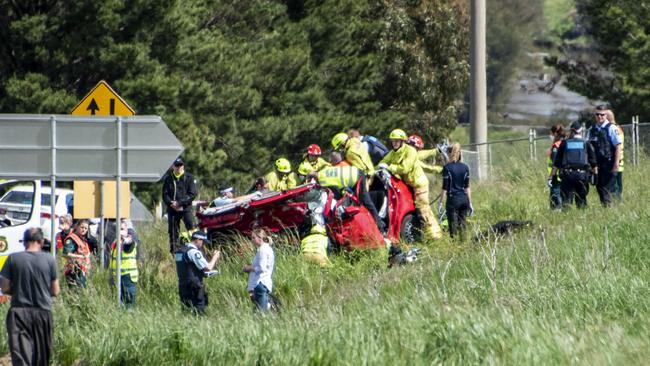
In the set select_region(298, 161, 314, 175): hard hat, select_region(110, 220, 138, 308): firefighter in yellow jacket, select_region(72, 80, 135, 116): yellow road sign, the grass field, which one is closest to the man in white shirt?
the grass field

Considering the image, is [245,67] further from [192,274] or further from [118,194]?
[192,274]

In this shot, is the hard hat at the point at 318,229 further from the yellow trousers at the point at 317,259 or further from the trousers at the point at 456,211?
the trousers at the point at 456,211

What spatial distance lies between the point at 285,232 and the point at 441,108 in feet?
96.2

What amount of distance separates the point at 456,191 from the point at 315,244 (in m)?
2.23

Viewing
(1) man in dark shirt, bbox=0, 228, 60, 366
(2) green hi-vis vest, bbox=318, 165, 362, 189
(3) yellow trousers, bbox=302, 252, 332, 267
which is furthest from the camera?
(2) green hi-vis vest, bbox=318, 165, 362, 189

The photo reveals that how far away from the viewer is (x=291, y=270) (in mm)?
17500

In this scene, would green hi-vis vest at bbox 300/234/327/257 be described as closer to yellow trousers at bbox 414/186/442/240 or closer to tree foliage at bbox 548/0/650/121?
yellow trousers at bbox 414/186/442/240

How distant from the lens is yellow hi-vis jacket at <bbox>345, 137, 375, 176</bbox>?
65.4 ft

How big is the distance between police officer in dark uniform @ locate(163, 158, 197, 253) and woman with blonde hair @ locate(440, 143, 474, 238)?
4555 mm

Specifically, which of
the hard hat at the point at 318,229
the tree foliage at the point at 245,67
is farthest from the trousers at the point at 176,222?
the tree foliage at the point at 245,67

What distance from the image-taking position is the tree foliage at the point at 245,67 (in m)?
30.3

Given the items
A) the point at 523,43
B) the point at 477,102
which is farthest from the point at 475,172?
the point at 523,43

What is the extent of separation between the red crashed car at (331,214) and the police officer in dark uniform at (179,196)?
2.00m

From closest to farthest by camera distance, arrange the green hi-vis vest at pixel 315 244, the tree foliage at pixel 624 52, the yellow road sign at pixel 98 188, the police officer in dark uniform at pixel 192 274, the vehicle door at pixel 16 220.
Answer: the police officer in dark uniform at pixel 192 274 → the yellow road sign at pixel 98 188 → the green hi-vis vest at pixel 315 244 → the vehicle door at pixel 16 220 → the tree foliage at pixel 624 52
